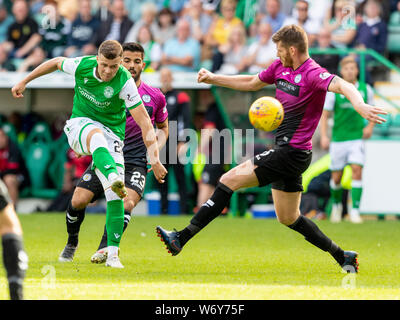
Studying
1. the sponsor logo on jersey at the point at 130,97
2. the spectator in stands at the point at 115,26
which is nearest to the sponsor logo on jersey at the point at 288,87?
the sponsor logo on jersey at the point at 130,97

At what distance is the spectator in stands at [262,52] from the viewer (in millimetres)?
16375

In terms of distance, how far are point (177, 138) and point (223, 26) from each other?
9.64 ft

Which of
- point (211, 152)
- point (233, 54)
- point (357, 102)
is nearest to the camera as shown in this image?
point (357, 102)

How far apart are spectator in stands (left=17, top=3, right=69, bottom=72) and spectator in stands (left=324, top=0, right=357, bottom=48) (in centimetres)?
560

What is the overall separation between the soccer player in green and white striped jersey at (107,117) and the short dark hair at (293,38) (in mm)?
1435

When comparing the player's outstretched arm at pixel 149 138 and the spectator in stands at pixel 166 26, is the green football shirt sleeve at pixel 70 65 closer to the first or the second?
the player's outstretched arm at pixel 149 138

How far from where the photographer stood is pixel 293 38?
7.68 metres

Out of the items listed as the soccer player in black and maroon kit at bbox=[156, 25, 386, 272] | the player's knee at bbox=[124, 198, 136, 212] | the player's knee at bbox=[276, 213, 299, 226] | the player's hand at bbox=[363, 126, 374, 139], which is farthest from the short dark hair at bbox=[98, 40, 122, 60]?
the player's hand at bbox=[363, 126, 374, 139]

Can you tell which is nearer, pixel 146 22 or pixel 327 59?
pixel 327 59

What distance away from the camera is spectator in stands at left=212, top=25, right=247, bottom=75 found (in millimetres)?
16453

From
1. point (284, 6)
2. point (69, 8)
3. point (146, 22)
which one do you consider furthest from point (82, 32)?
point (284, 6)

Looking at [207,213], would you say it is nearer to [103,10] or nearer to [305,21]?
[305,21]

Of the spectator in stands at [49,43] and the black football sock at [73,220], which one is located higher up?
the spectator in stands at [49,43]

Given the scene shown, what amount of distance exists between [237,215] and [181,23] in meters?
4.11
